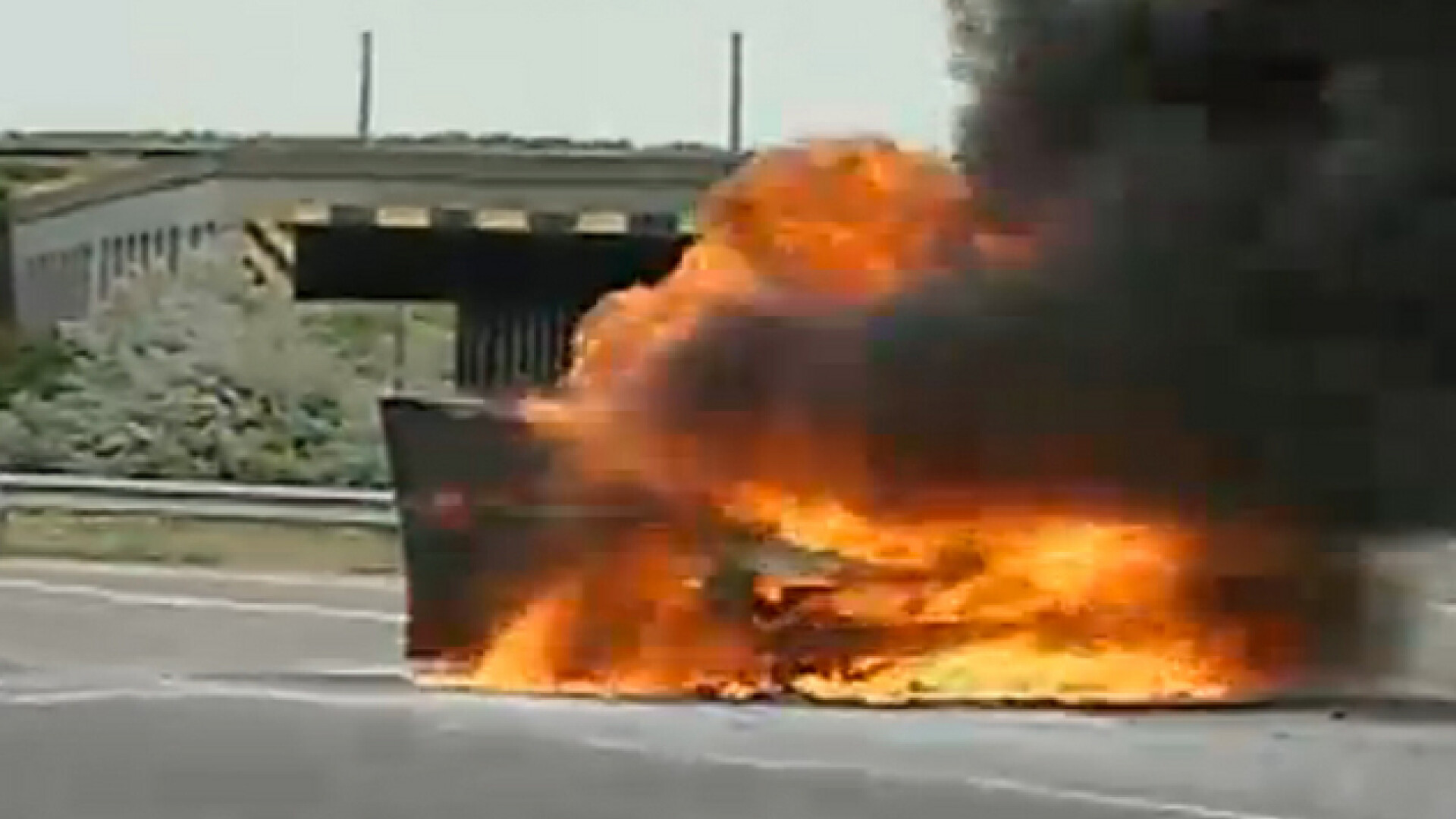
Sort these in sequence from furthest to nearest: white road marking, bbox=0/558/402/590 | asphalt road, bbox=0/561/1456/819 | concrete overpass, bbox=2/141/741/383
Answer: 1. concrete overpass, bbox=2/141/741/383
2. white road marking, bbox=0/558/402/590
3. asphalt road, bbox=0/561/1456/819

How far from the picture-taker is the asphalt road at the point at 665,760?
11.5 m

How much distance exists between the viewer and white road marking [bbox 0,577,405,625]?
25.4 m

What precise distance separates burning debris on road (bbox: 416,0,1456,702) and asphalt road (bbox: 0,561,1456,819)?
0.44 m

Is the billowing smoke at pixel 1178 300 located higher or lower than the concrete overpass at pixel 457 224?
lower

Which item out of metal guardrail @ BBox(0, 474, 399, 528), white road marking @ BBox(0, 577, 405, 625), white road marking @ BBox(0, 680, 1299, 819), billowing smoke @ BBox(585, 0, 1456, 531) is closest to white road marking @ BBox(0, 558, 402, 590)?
white road marking @ BBox(0, 577, 405, 625)

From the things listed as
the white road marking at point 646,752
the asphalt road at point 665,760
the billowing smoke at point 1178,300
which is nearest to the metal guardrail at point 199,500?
the white road marking at point 646,752

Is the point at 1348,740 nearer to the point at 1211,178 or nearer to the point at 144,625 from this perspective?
the point at 1211,178

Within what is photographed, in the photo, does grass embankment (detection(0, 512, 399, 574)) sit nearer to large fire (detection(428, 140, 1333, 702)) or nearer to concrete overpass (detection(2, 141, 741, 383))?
concrete overpass (detection(2, 141, 741, 383))

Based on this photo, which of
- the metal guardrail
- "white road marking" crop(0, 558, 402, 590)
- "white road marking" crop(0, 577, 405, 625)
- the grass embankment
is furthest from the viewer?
the metal guardrail

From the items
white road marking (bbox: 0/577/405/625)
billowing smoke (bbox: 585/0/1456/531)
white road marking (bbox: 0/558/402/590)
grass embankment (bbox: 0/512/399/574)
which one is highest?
billowing smoke (bbox: 585/0/1456/531)

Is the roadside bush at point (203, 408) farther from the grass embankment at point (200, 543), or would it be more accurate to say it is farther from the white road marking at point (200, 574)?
the white road marking at point (200, 574)

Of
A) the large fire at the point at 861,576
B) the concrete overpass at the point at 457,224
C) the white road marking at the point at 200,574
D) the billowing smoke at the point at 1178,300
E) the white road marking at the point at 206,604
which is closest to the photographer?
the billowing smoke at the point at 1178,300

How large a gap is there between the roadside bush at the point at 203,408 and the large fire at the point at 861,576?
22.7m

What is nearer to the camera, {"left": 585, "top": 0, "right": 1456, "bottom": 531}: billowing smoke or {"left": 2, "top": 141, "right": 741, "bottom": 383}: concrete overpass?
{"left": 585, "top": 0, "right": 1456, "bottom": 531}: billowing smoke
